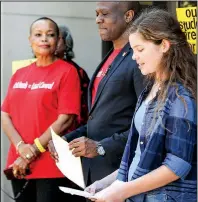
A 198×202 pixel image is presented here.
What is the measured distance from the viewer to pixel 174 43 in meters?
3.03

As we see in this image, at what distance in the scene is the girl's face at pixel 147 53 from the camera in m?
3.04

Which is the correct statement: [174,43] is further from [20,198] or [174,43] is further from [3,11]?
[3,11]

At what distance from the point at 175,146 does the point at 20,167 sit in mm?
2024

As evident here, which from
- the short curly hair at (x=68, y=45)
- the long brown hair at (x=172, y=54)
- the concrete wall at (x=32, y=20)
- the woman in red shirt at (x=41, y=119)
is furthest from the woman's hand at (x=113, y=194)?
the concrete wall at (x=32, y=20)

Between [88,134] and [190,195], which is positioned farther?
[88,134]

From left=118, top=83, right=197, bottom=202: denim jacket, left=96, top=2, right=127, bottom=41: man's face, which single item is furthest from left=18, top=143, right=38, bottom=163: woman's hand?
left=118, top=83, right=197, bottom=202: denim jacket

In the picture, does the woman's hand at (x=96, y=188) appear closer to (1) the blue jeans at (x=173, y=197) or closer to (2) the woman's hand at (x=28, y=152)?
(1) the blue jeans at (x=173, y=197)

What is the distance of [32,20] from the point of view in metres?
6.35

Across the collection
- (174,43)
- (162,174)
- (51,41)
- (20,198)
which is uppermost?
(51,41)

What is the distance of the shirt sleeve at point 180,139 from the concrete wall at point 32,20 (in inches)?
138

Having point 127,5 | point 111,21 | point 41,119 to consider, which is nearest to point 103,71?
point 111,21

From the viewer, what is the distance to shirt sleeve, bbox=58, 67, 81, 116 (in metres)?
4.64

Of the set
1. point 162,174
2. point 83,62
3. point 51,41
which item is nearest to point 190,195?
point 162,174

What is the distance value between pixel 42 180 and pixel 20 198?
267 mm
